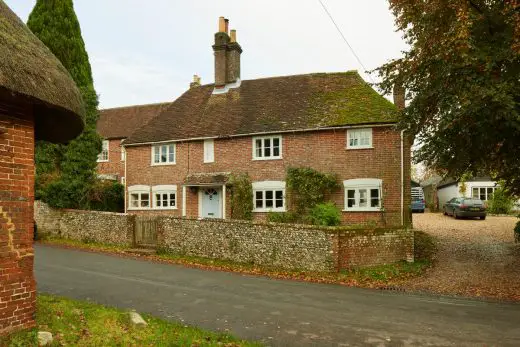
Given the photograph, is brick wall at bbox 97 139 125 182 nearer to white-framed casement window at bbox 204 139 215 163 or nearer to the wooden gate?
white-framed casement window at bbox 204 139 215 163

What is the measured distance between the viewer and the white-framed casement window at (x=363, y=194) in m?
21.5

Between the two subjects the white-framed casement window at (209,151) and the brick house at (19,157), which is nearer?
the brick house at (19,157)

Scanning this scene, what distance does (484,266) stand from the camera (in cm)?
1586

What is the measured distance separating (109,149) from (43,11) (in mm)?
14560

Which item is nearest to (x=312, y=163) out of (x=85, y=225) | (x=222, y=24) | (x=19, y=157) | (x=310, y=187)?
(x=310, y=187)

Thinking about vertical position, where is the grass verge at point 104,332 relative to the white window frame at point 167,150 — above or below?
below

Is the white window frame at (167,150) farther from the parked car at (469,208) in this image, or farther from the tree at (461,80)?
the parked car at (469,208)

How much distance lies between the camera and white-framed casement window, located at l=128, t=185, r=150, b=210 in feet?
89.5

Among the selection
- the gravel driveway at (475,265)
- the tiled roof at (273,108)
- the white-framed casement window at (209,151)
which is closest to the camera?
the gravel driveway at (475,265)

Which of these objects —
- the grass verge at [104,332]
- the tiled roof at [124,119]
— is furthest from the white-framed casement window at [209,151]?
the grass verge at [104,332]

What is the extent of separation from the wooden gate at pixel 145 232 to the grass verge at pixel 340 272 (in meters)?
0.67

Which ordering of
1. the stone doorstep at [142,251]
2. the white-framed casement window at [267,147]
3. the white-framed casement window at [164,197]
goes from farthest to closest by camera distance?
1. the white-framed casement window at [164,197]
2. the white-framed casement window at [267,147]
3. the stone doorstep at [142,251]

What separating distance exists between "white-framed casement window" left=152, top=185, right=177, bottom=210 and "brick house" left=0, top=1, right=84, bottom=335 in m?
19.5

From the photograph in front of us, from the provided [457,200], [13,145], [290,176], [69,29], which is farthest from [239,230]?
[457,200]
